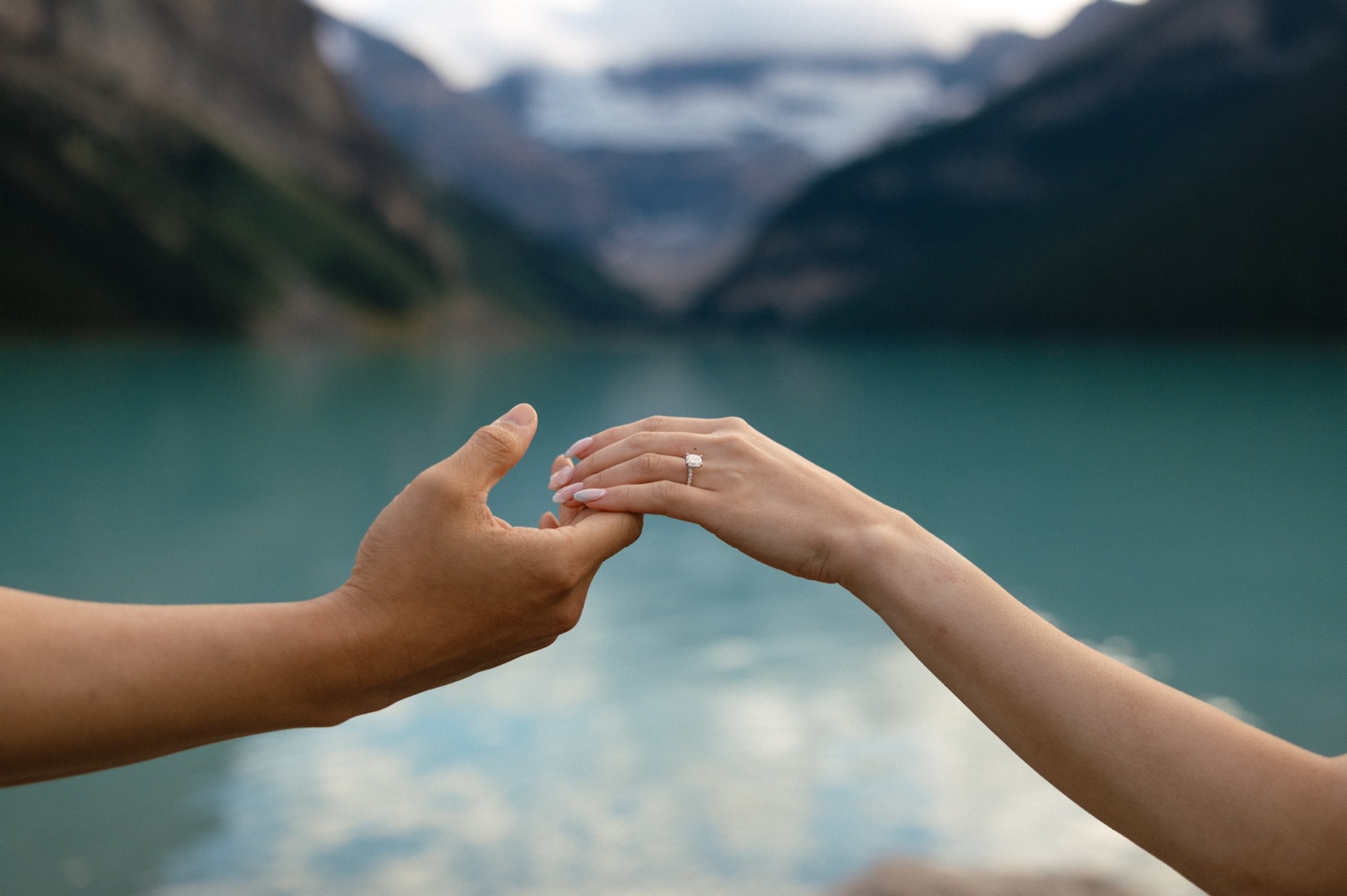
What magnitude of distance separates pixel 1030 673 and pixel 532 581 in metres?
1.06

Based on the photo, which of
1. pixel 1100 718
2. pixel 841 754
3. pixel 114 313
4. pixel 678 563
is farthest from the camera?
pixel 114 313

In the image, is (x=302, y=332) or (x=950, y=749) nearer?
(x=950, y=749)

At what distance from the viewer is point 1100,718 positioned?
6.41 feet

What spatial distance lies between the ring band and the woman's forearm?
638 mm

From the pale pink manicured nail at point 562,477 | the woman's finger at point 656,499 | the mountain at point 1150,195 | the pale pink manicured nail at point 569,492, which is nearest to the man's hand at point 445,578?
the woman's finger at point 656,499

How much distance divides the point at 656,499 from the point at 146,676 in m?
1.27

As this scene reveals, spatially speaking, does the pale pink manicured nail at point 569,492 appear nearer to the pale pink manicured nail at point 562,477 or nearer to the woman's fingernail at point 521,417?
the pale pink manicured nail at point 562,477

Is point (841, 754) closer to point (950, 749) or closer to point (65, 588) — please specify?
point (950, 749)

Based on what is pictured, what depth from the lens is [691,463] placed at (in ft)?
8.76

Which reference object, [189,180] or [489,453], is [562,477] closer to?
[489,453]

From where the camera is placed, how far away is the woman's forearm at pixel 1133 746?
1824 mm

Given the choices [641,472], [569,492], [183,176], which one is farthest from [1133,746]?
[183,176]

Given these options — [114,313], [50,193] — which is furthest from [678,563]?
[50,193]

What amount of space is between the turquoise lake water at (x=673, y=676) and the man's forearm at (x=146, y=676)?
2.01 metres
